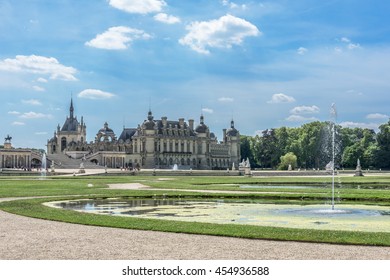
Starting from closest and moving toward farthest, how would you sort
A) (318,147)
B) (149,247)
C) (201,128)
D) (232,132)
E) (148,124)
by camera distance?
(149,247) → (318,147) → (148,124) → (201,128) → (232,132)

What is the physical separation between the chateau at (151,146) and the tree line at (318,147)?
9563mm

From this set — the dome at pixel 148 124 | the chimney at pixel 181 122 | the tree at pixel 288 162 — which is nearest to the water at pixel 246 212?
the tree at pixel 288 162

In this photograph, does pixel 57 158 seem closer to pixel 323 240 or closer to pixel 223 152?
pixel 223 152

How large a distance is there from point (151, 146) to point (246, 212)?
337 feet

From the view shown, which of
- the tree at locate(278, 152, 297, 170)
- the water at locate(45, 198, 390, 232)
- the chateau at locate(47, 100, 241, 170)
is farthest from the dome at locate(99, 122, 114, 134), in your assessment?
the water at locate(45, 198, 390, 232)

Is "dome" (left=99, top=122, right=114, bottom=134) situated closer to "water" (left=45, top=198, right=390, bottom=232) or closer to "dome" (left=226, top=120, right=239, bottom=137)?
"dome" (left=226, top=120, right=239, bottom=137)

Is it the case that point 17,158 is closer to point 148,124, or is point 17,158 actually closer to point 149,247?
point 148,124

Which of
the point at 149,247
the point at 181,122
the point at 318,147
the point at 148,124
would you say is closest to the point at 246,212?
the point at 149,247

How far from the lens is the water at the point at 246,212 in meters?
18.1

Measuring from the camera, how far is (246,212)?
21.8 meters

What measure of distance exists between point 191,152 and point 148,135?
12274 mm

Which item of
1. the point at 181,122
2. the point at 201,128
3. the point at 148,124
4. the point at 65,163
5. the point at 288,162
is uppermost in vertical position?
the point at 181,122

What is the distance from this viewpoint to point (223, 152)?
146m
